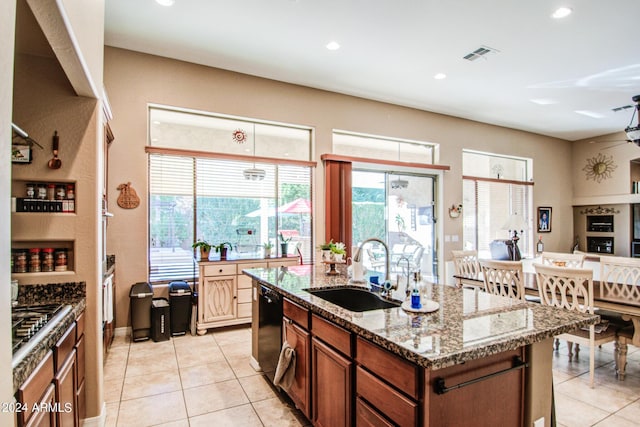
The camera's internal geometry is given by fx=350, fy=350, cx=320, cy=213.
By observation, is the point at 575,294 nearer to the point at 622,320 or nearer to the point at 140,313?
the point at 622,320

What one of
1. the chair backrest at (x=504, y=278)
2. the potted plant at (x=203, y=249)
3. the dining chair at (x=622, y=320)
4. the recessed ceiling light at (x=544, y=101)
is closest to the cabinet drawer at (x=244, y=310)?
the potted plant at (x=203, y=249)

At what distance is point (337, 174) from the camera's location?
569 centimetres

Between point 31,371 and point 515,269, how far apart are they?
3.76 m

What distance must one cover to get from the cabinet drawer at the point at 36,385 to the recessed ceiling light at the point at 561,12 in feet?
16.1

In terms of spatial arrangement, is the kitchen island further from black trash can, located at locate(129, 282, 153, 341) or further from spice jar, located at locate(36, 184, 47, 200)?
black trash can, located at locate(129, 282, 153, 341)

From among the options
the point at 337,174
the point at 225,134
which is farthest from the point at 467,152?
the point at 225,134

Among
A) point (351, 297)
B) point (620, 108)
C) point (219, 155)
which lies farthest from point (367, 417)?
point (620, 108)

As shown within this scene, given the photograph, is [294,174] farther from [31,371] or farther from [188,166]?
[31,371]

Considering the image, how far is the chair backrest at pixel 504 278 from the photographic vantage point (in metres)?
3.49

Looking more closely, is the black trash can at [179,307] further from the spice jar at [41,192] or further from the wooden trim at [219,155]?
the spice jar at [41,192]

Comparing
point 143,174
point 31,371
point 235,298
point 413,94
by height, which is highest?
point 413,94

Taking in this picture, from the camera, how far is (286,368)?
2.50m

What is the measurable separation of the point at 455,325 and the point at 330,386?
0.83 metres

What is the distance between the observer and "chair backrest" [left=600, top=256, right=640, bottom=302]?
3.20 m
